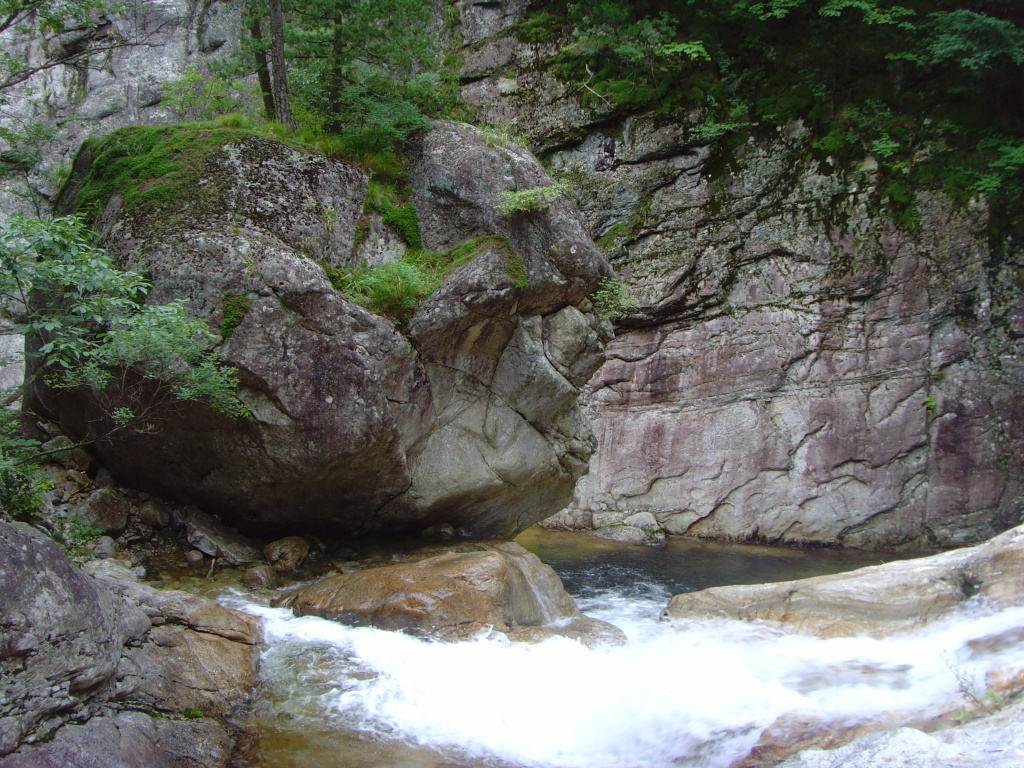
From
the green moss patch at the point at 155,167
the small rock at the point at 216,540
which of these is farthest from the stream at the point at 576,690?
the green moss patch at the point at 155,167

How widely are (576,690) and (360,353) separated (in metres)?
4.81

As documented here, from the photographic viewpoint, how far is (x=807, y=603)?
7.64 m

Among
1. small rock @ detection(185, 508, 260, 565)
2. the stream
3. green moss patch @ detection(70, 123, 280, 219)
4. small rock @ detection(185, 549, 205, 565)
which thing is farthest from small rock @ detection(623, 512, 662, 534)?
green moss patch @ detection(70, 123, 280, 219)

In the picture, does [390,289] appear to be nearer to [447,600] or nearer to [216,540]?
[216,540]

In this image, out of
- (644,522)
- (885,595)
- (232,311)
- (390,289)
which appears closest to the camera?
(885,595)

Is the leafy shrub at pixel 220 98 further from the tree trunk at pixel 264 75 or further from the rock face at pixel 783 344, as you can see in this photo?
the rock face at pixel 783 344

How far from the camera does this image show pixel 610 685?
6855mm

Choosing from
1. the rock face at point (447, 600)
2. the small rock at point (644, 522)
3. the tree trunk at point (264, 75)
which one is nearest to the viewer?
the rock face at point (447, 600)

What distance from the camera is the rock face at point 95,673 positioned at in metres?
4.57

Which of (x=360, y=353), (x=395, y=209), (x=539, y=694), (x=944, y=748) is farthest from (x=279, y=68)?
(x=944, y=748)

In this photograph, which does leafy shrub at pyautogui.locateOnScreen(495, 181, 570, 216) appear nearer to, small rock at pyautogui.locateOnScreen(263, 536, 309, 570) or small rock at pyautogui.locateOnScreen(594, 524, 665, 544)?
small rock at pyautogui.locateOnScreen(263, 536, 309, 570)

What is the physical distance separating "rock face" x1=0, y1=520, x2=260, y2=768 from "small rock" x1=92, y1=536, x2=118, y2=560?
6.87 feet

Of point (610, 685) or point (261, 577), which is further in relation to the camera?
point (261, 577)

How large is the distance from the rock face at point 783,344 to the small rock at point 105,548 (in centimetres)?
1283
